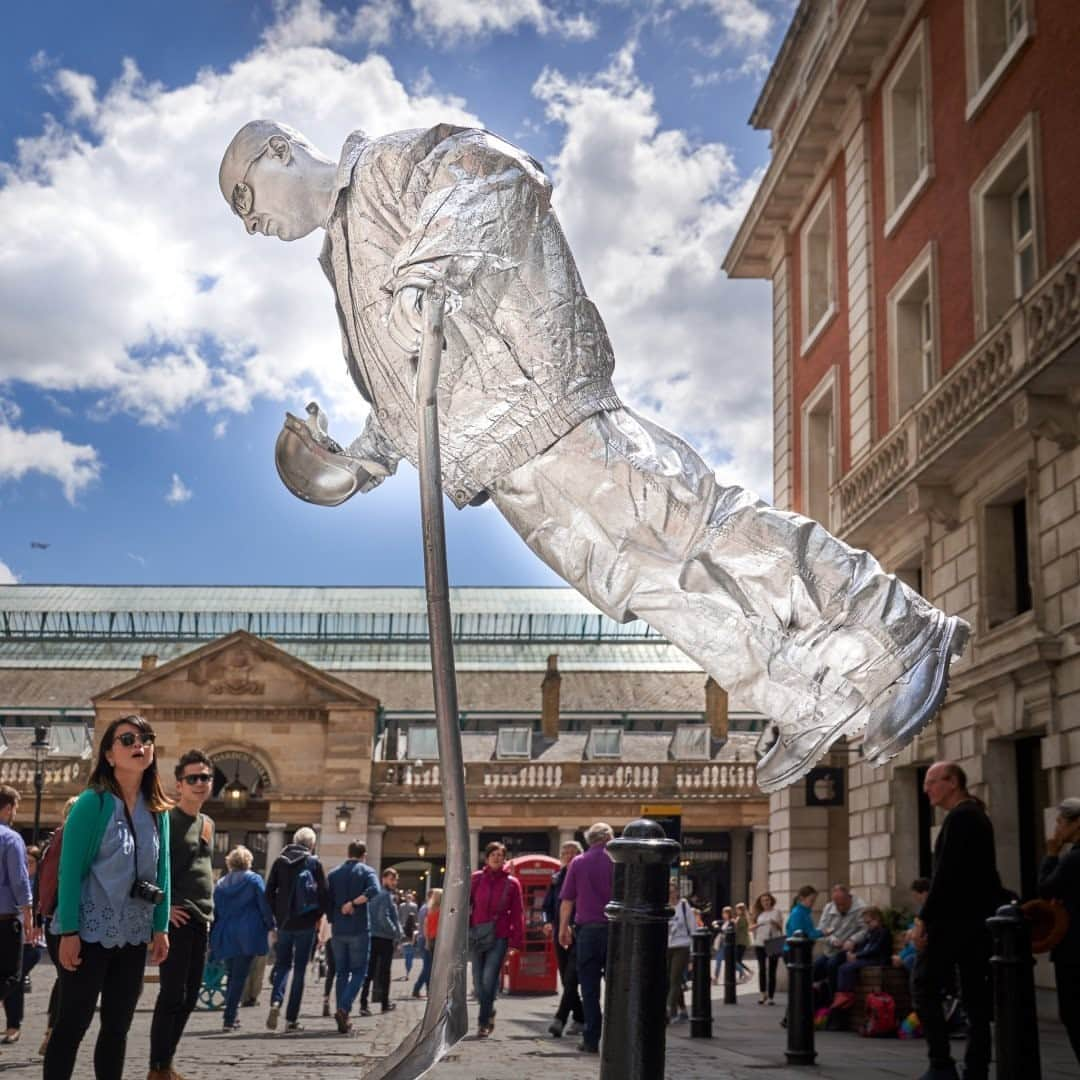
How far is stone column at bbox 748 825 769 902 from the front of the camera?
4566cm

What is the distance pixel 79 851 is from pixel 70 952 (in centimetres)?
34

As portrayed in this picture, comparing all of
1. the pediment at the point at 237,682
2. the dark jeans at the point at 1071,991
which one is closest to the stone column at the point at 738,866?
the pediment at the point at 237,682

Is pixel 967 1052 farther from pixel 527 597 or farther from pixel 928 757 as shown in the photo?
pixel 527 597

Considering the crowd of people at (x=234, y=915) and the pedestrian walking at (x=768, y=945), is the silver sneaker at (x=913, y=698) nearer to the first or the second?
the crowd of people at (x=234, y=915)

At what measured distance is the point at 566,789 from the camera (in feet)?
156

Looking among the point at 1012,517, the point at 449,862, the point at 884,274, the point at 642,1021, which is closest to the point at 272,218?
the point at 449,862

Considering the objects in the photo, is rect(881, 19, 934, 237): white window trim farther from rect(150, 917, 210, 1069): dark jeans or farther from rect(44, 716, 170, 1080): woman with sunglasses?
rect(44, 716, 170, 1080): woman with sunglasses

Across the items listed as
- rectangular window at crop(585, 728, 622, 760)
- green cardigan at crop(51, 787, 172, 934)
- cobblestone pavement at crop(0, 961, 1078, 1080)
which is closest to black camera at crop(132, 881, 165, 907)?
green cardigan at crop(51, 787, 172, 934)

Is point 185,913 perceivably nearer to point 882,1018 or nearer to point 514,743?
point 882,1018

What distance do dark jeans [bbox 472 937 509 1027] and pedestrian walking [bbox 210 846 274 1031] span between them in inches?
70.1

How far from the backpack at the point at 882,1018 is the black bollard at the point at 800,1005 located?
2.65 meters

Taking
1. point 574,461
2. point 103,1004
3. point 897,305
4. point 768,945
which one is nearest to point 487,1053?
point 103,1004

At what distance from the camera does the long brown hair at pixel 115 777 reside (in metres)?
5.16

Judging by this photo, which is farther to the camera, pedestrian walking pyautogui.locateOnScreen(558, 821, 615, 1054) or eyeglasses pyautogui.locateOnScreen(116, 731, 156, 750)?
pedestrian walking pyautogui.locateOnScreen(558, 821, 615, 1054)
